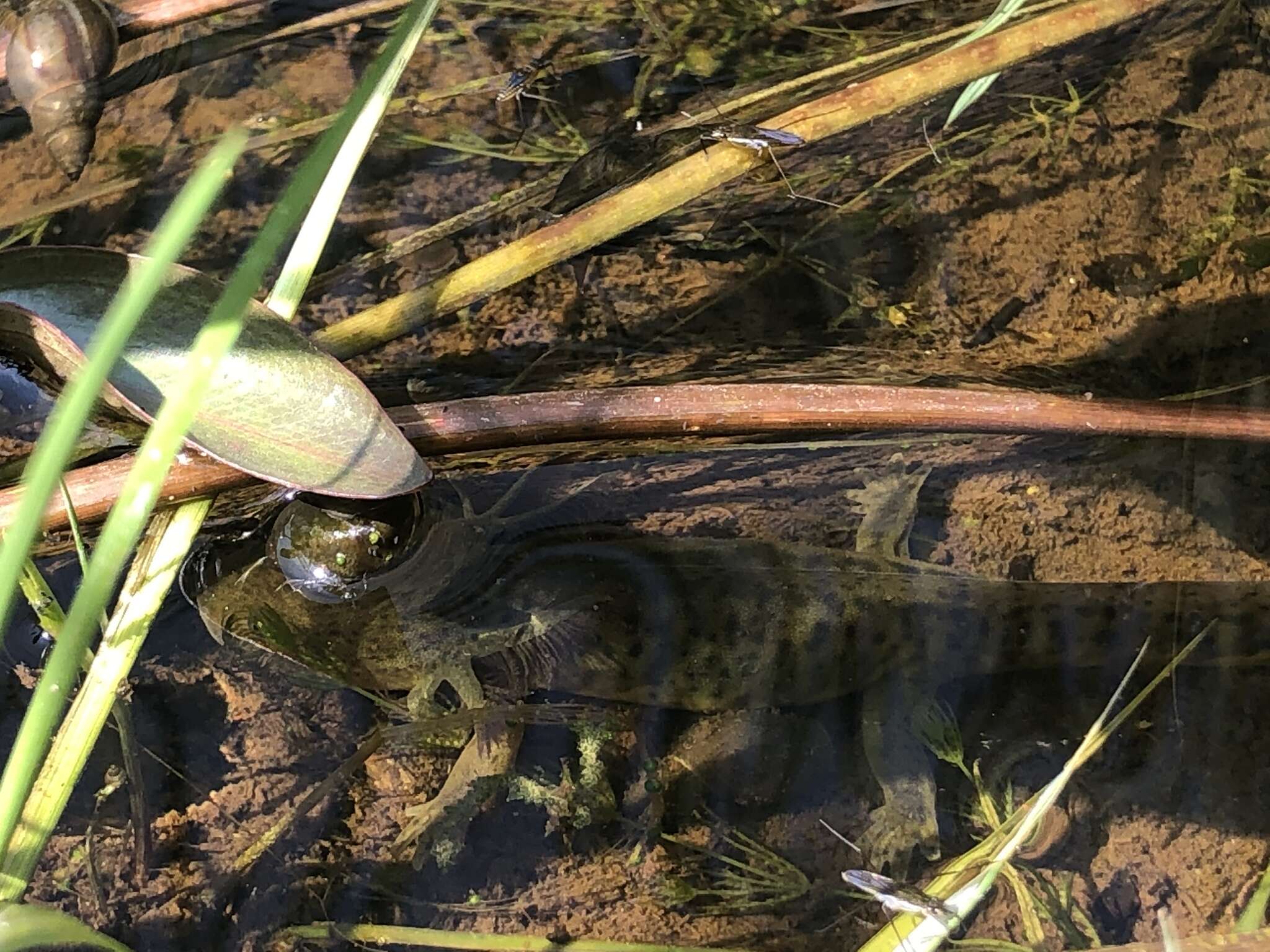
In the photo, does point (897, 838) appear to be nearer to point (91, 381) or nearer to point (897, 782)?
point (897, 782)

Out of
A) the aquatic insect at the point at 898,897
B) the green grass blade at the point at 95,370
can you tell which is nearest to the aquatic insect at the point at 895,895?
the aquatic insect at the point at 898,897

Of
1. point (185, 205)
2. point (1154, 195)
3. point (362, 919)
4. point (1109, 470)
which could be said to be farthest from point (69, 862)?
point (1154, 195)

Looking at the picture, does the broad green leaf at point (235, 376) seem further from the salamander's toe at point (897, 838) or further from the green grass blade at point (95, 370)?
the salamander's toe at point (897, 838)

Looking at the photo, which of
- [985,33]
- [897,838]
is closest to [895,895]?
[897,838]

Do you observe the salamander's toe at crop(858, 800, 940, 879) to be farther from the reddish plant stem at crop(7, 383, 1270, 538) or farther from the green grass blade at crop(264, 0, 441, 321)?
the green grass blade at crop(264, 0, 441, 321)

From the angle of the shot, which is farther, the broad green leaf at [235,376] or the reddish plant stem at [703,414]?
the reddish plant stem at [703,414]

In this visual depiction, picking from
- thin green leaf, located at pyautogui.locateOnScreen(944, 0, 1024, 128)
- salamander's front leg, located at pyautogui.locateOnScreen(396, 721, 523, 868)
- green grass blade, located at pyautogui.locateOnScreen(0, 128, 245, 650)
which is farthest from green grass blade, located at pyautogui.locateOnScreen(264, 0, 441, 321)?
salamander's front leg, located at pyautogui.locateOnScreen(396, 721, 523, 868)
